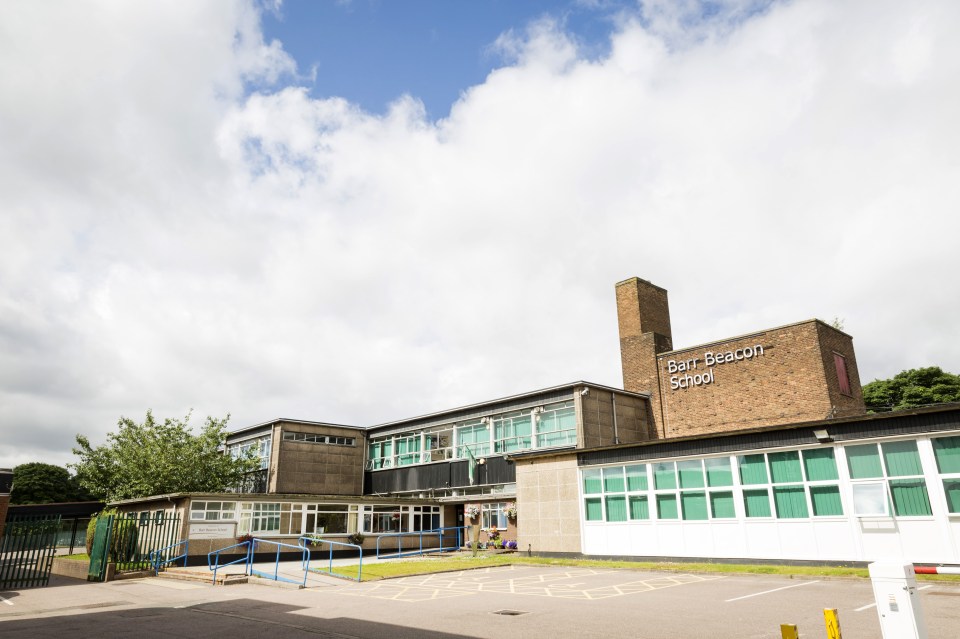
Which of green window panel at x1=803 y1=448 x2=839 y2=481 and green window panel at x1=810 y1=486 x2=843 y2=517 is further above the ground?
green window panel at x1=803 y1=448 x2=839 y2=481

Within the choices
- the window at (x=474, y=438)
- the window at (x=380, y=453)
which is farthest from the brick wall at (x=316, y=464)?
the window at (x=474, y=438)

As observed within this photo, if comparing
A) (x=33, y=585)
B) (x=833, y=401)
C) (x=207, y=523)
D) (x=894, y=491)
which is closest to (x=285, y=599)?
(x=33, y=585)

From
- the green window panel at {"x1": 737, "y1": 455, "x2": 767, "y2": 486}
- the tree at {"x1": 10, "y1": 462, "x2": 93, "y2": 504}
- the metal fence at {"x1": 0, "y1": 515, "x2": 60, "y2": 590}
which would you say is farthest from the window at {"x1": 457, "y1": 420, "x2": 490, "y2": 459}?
the tree at {"x1": 10, "y1": 462, "x2": 93, "y2": 504}

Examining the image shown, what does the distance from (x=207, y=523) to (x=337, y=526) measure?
6417 millimetres

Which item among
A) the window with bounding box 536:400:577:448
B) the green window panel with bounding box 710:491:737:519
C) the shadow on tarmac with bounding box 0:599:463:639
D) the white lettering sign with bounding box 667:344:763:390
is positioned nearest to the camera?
the shadow on tarmac with bounding box 0:599:463:639

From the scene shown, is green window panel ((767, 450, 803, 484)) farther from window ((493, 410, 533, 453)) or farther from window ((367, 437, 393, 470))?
window ((367, 437, 393, 470))

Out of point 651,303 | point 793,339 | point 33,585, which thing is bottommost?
point 33,585

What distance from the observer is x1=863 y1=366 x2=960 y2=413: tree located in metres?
41.7

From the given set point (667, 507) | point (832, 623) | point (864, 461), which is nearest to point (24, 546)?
point (667, 507)

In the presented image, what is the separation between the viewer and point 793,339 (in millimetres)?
27688

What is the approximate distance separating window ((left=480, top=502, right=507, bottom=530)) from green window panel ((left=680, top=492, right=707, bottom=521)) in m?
12.7

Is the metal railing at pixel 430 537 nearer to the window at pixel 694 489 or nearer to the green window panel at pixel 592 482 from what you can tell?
the green window panel at pixel 592 482

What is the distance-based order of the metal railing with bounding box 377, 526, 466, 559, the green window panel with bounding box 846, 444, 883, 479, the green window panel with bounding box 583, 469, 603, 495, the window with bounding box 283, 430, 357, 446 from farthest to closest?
the window with bounding box 283, 430, 357, 446 < the metal railing with bounding box 377, 526, 466, 559 < the green window panel with bounding box 583, 469, 603, 495 < the green window panel with bounding box 846, 444, 883, 479

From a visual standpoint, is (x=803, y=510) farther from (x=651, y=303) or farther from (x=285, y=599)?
(x=651, y=303)
